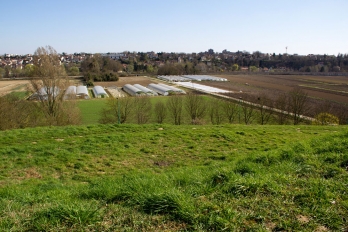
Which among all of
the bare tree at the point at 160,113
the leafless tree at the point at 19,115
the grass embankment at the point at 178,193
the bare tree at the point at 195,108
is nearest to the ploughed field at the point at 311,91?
the bare tree at the point at 195,108

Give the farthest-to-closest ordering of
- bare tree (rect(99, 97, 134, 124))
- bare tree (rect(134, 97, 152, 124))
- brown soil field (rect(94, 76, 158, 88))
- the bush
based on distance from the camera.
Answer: brown soil field (rect(94, 76, 158, 88)), bare tree (rect(134, 97, 152, 124)), bare tree (rect(99, 97, 134, 124)), the bush

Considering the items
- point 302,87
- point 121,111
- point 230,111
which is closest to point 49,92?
point 121,111

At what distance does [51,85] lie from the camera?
76.7 feet

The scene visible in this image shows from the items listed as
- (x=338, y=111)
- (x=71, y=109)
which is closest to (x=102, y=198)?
(x=71, y=109)

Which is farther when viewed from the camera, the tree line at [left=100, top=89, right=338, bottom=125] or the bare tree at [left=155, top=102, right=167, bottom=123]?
the bare tree at [left=155, top=102, right=167, bottom=123]

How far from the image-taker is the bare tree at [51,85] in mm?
22891

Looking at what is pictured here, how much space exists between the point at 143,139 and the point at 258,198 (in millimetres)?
7474

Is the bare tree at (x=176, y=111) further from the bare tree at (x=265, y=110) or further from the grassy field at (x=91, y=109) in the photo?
the bare tree at (x=265, y=110)

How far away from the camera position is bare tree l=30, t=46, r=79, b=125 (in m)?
22.9

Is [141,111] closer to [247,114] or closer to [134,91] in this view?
[247,114]

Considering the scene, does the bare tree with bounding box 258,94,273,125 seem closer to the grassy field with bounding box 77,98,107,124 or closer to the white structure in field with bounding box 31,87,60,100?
the grassy field with bounding box 77,98,107,124

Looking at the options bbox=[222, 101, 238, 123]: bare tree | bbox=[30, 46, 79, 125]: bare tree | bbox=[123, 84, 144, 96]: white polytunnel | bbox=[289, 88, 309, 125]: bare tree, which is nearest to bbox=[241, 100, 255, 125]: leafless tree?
bbox=[222, 101, 238, 123]: bare tree

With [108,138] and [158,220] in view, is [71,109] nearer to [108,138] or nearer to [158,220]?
[108,138]

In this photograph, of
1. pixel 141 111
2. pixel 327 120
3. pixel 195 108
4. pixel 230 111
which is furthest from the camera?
pixel 195 108
